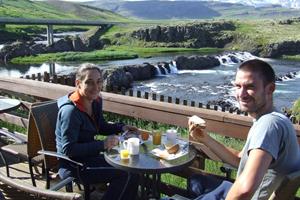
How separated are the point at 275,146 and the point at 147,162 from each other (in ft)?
4.40

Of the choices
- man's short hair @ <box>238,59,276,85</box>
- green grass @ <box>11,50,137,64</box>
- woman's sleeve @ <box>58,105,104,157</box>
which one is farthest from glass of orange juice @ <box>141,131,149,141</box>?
green grass @ <box>11,50,137,64</box>

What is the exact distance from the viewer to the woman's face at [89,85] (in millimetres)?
4293

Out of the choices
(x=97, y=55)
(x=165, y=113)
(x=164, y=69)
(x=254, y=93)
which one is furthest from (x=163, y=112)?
(x=97, y=55)

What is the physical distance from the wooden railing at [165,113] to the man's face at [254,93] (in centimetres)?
95

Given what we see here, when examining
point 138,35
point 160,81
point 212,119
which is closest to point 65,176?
point 212,119

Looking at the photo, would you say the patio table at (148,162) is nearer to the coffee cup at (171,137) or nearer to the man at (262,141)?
the coffee cup at (171,137)

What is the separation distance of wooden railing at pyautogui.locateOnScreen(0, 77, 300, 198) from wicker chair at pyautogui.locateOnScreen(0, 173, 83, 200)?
1439mm

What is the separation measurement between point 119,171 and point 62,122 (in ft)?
2.19

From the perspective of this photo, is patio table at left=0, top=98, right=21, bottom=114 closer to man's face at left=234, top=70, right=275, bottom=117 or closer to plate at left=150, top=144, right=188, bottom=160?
plate at left=150, top=144, right=188, bottom=160

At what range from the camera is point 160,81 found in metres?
32.8

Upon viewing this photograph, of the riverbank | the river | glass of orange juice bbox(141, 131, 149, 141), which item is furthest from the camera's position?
the riverbank

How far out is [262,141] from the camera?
8.90 feet

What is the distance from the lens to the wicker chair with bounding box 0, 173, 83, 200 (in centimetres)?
321

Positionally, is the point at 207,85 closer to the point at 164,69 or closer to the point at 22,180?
the point at 164,69
